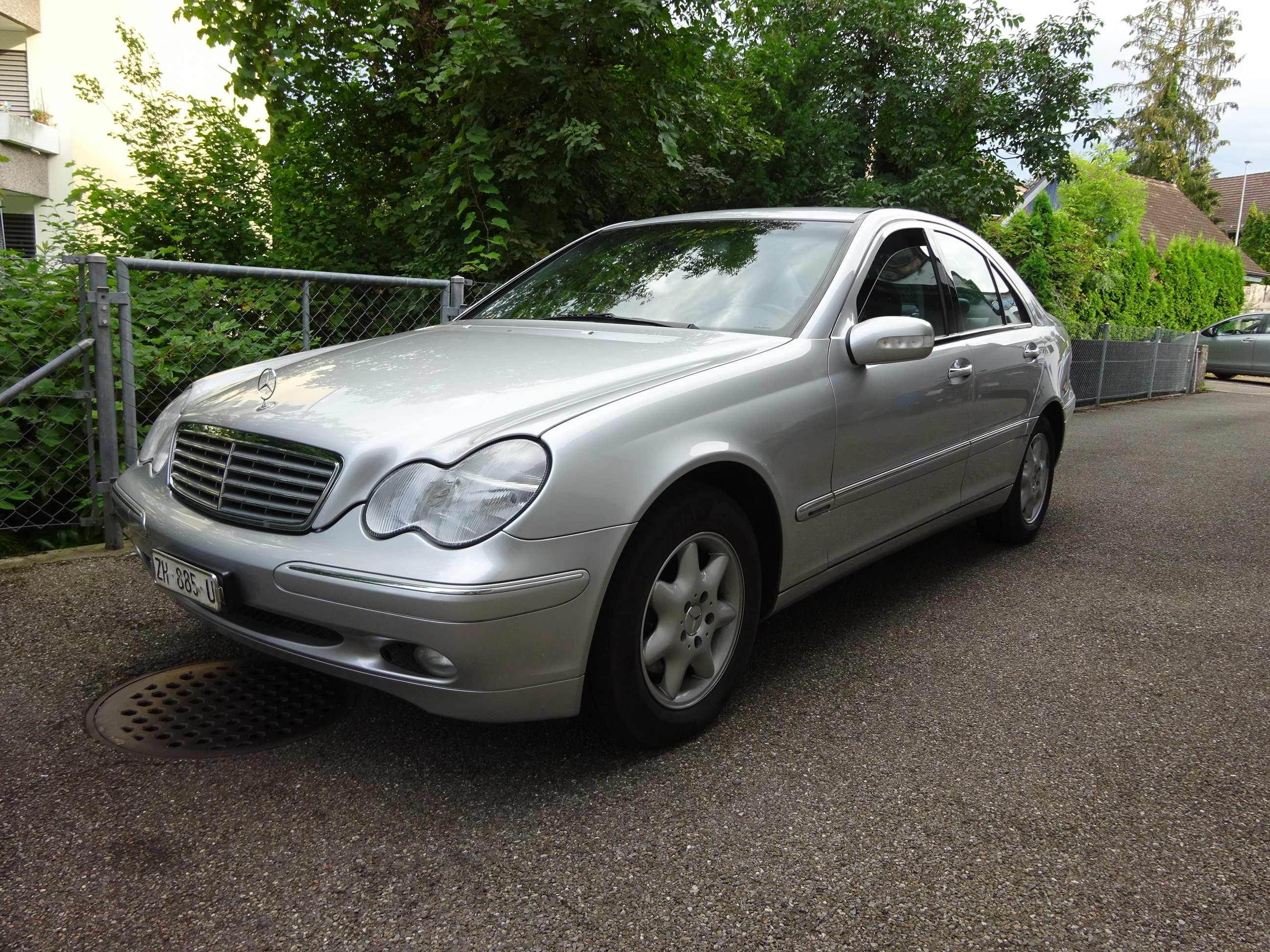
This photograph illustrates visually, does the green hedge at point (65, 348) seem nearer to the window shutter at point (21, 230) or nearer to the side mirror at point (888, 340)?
the side mirror at point (888, 340)

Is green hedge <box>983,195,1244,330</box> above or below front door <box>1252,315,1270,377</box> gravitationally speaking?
above

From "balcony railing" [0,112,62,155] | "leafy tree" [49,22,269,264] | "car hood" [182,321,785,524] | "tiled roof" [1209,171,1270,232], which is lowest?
"car hood" [182,321,785,524]

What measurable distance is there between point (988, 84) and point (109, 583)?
42.3ft

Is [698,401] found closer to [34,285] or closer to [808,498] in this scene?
[808,498]

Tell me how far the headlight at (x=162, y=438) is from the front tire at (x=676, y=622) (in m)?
1.50

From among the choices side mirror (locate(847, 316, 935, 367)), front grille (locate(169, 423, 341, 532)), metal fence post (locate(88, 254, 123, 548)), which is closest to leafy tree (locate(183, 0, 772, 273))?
metal fence post (locate(88, 254, 123, 548))

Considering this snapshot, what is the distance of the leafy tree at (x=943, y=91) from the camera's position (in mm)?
12617

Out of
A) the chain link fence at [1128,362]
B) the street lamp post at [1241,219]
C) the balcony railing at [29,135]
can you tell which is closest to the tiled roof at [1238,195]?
the street lamp post at [1241,219]

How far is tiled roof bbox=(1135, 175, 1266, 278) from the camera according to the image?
34.7 meters

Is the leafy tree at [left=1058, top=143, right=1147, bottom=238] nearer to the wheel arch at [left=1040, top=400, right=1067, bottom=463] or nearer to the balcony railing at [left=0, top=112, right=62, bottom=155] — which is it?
the wheel arch at [left=1040, top=400, right=1067, bottom=463]

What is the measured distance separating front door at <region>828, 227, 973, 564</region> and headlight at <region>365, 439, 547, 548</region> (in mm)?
1229

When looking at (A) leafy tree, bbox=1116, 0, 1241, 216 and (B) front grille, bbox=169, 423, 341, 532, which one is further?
(A) leafy tree, bbox=1116, 0, 1241, 216

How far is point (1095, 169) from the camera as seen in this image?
21.4 metres

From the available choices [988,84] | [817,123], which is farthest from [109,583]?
[988,84]
